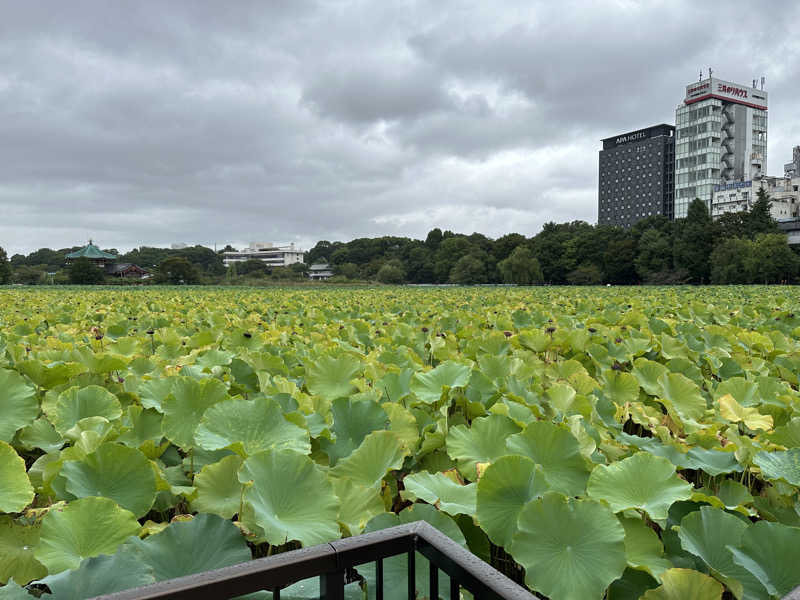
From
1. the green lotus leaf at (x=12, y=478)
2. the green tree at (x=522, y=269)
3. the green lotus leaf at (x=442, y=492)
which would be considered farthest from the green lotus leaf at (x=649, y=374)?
the green tree at (x=522, y=269)

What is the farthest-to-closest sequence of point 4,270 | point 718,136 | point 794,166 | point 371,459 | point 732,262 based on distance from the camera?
point 794,166, point 718,136, point 4,270, point 732,262, point 371,459

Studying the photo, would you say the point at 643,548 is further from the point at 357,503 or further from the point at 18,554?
the point at 18,554

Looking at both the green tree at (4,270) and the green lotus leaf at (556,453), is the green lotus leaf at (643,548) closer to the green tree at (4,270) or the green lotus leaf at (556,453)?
the green lotus leaf at (556,453)

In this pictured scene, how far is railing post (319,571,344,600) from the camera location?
56 centimetres

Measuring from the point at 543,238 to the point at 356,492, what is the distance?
62408mm

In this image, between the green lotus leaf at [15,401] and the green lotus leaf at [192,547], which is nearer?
the green lotus leaf at [192,547]

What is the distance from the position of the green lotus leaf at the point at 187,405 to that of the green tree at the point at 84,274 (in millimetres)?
47930

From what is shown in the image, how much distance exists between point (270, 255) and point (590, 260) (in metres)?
90.8

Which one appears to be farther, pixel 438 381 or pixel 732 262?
pixel 732 262

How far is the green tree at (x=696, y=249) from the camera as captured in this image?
143ft

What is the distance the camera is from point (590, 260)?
53.3 meters

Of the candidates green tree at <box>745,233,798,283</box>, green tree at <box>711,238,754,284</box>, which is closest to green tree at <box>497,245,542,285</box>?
green tree at <box>711,238,754,284</box>

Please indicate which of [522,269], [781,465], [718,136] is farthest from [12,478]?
[718,136]

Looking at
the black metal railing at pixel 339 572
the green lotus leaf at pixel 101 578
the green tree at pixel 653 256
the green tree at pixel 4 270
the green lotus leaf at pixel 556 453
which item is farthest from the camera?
the green tree at pixel 653 256
